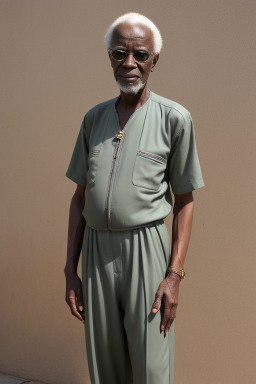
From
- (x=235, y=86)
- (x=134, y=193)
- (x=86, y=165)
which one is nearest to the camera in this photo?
(x=134, y=193)

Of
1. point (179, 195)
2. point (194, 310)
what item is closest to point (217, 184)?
point (194, 310)

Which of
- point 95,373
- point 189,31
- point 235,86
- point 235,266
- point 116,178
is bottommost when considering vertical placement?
point 95,373

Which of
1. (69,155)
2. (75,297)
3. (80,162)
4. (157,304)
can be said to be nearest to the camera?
(157,304)

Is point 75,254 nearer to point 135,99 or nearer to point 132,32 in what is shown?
point 135,99

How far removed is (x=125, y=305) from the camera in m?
2.29

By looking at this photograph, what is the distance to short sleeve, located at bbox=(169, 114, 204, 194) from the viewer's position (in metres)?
2.31

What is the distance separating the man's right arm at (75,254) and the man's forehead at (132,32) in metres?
0.65

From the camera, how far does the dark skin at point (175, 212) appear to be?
2.25 m

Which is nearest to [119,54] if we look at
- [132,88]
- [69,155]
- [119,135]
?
[132,88]

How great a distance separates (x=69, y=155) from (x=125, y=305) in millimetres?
1706

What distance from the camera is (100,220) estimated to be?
2283 millimetres

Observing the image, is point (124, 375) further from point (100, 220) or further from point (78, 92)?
point (78, 92)

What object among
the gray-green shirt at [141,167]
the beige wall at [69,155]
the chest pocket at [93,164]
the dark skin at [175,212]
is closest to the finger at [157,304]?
the dark skin at [175,212]

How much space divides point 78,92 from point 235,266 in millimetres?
1434
